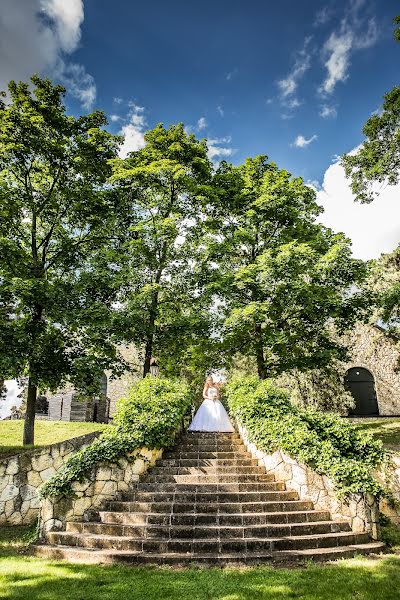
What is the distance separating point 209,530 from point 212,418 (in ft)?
22.2

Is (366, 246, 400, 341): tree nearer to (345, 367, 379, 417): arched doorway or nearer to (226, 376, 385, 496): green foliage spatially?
(226, 376, 385, 496): green foliage

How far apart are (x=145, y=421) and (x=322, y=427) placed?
4.18 m

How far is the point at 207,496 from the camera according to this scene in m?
7.99

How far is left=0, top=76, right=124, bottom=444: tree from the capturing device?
1196 centimetres

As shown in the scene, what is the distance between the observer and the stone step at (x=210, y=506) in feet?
25.0

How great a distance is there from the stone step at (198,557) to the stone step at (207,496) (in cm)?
155

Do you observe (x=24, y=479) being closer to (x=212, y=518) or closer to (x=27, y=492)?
(x=27, y=492)

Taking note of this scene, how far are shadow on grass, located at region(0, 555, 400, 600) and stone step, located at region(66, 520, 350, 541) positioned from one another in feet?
3.13

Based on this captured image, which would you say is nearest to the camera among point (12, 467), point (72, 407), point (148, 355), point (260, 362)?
point (12, 467)

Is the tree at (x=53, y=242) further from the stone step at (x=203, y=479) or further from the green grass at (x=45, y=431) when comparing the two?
the stone step at (x=203, y=479)

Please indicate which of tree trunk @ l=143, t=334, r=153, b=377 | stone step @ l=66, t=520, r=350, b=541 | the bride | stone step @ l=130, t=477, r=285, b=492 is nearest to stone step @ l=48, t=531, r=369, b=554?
stone step @ l=66, t=520, r=350, b=541

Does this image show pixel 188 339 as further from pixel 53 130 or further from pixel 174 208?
pixel 53 130

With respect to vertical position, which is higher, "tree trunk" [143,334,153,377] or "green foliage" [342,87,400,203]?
"green foliage" [342,87,400,203]

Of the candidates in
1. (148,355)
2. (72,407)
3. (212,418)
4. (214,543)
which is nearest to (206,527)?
(214,543)
